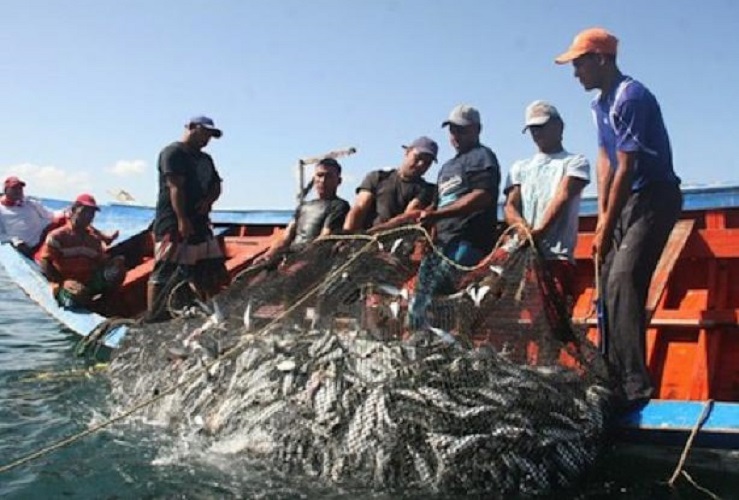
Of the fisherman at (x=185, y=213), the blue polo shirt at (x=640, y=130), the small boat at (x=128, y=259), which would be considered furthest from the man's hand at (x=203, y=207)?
the blue polo shirt at (x=640, y=130)

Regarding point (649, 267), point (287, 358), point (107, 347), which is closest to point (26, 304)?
point (107, 347)

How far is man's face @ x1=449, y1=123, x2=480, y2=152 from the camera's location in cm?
687

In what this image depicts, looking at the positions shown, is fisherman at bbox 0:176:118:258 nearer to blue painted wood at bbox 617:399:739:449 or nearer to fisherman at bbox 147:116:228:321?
fisherman at bbox 147:116:228:321

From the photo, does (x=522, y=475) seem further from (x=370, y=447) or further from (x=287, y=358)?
(x=287, y=358)

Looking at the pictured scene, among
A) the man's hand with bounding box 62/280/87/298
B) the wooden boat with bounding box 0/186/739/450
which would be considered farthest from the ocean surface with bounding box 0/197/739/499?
the man's hand with bounding box 62/280/87/298

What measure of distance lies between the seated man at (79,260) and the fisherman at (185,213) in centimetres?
193

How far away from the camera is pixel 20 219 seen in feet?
41.1

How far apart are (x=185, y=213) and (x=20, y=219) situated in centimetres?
551

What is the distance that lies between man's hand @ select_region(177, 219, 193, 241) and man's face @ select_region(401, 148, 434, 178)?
2.78m

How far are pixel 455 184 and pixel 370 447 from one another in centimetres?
285

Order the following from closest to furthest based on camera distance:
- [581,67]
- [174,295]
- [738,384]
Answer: [581,67]
[738,384]
[174,295]

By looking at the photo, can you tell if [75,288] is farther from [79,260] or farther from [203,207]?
[203,207]

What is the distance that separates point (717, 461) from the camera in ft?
16.4

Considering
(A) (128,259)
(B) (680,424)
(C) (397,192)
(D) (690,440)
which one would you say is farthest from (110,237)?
(D) (690,440)
